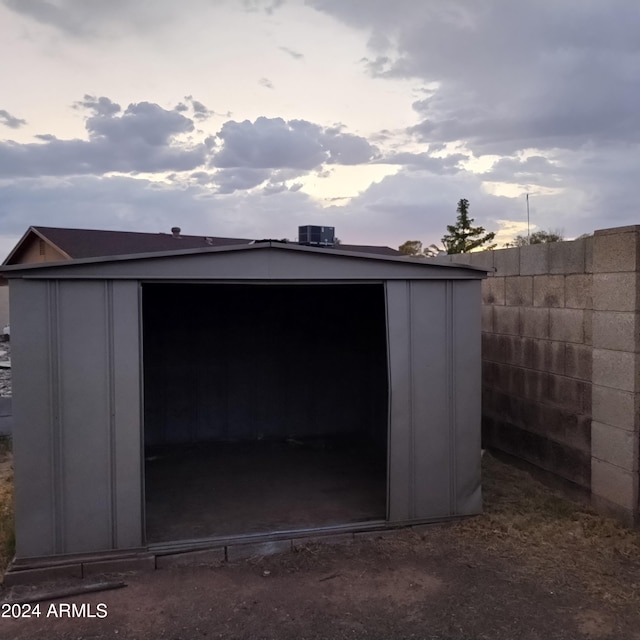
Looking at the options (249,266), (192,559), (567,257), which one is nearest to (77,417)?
(192,559)

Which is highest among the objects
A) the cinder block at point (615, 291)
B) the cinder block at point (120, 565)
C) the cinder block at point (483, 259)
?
the cinder block at point (483, 259)

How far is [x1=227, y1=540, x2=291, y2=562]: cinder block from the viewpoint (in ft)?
14.6

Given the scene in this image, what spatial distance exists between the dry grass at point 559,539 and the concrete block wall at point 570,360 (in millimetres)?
229

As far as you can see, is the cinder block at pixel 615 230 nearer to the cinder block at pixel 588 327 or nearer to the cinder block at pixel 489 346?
the cinder block at pixel 588 327

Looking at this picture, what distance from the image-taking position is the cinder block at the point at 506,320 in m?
6.23

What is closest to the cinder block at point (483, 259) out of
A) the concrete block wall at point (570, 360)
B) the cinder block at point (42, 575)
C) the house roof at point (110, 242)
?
the concrete block wall at point (570, 360)

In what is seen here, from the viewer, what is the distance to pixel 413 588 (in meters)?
3.96

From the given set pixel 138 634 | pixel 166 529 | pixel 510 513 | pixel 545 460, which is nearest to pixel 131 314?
pixel 166 529

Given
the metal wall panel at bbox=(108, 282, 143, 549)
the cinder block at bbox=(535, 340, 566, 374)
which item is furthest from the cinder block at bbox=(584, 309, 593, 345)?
the metal wall panel at bbox=(108, 282, 143, 549)

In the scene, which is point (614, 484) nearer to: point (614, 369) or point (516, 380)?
point (614, 369)

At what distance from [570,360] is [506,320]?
3.69ft

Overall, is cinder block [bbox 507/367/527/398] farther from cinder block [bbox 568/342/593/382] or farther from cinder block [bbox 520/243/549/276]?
cinder block [bbox 520/243/549/276]

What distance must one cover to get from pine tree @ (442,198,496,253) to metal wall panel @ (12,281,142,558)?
18030 mm

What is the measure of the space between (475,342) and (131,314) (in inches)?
110
